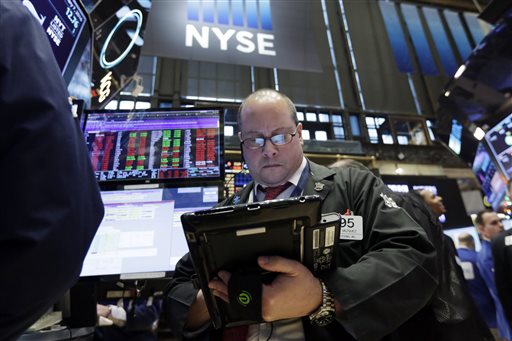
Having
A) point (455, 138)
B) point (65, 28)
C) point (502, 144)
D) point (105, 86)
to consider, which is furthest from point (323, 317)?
point (455, 138)

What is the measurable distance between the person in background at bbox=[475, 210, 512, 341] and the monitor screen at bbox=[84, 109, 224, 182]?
10.7ft

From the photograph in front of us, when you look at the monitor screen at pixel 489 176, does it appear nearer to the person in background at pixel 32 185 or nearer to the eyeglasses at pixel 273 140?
the eyeglasses at pixel 273 140

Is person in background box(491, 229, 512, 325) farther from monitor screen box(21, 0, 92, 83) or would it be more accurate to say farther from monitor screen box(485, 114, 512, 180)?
monitor screen box(21, 0, 92, 83)

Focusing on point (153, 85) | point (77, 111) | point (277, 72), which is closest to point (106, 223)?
point (77, 111)

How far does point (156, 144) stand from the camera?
6.15 feet

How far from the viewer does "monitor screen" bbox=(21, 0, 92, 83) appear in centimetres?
152

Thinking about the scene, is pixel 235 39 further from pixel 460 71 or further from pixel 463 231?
pixel 463 231

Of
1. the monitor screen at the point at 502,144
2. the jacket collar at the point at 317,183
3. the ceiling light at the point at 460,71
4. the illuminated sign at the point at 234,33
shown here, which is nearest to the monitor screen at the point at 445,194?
the monitor screen at the point at 502,144

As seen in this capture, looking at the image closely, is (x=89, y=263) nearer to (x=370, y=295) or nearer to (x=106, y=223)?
(x=106, y=223)

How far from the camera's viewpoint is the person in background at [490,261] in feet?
11.3

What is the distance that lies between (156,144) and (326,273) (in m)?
1.26

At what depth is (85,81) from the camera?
2078mm

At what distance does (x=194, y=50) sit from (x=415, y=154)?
26.2 ft

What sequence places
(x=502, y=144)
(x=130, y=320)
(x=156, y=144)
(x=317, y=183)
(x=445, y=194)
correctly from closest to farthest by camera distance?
1. (x=317, y=183)
2. (x=130, y=320)
3. (x=156, y=144)
4. (x=502, y=144)
5. (x=445, y=194)
